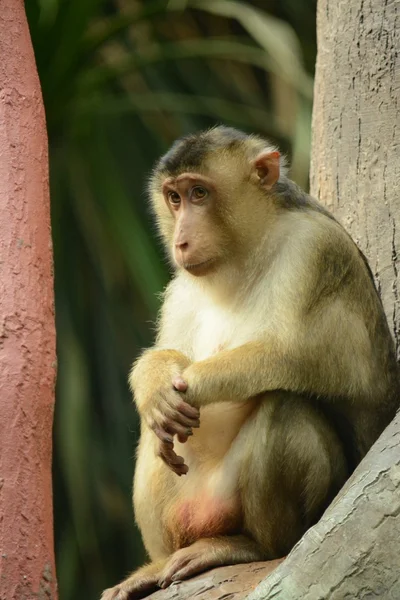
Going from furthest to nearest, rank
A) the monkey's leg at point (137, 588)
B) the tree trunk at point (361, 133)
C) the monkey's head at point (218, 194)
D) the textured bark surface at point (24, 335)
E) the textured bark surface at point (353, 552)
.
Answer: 1. the tree trunk at point (361, 133)
2. the monkey's head at point (218, 194)
3. the monkey's leg at point (137, 588)
4. the textured bark surface at point (24, 335)
5. the textured bark surface at point (353, 552)

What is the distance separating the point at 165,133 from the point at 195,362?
17.3ft

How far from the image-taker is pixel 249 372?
14.5ft

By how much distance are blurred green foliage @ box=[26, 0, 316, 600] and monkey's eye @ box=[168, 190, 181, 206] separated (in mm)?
3431

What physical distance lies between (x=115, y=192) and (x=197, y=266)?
427 cm

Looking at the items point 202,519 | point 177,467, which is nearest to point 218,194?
point 177,467

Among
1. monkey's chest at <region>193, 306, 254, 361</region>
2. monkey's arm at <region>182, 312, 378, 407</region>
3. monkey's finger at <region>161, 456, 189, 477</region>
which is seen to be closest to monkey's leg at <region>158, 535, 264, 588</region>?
monkey's finger at <region>161, 456, 189, 477</region>

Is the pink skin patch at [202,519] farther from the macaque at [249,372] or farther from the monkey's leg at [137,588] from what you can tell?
the monkey's leg at [137,588]

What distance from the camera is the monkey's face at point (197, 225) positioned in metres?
4.63

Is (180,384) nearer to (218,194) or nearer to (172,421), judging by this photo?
(172,421)

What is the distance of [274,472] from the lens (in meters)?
4.38

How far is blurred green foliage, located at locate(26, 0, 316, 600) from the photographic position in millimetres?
8516

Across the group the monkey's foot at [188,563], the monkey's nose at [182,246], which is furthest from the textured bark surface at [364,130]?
the monkey's foot at [188,563]

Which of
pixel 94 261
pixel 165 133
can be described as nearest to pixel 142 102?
pixel 165 133

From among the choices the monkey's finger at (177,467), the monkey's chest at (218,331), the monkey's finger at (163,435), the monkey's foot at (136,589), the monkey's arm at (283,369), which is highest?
the monkey's chest at (218,331)
